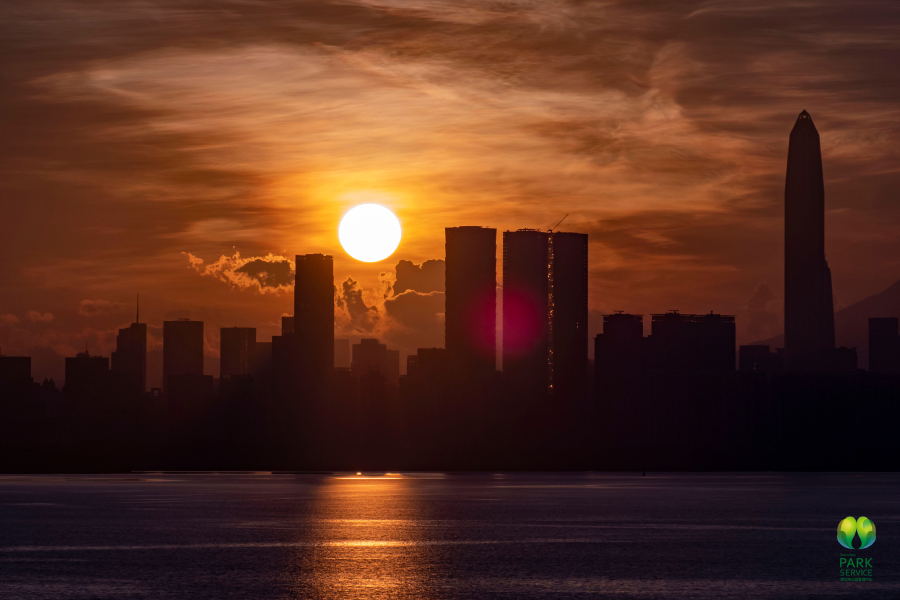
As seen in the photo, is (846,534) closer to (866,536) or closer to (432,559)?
(866,536)

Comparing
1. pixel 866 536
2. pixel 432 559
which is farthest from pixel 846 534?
pixel 432 559

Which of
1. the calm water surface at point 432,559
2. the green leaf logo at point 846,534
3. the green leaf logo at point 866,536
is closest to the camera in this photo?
the calm water surface at point 432,559

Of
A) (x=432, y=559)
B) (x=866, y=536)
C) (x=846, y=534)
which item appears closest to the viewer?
(x=432, y=559)

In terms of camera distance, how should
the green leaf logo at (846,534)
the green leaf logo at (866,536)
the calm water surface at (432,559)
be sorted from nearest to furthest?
the calm water surface at (432,559), the green leaf logo at (866,536), the green leaf logo at (846,534)

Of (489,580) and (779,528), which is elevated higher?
(489,580)

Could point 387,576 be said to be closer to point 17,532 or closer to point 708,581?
point 708,581

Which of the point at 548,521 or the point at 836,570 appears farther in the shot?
the point at 548,521

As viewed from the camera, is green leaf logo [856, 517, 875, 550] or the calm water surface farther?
green leaf logo [856, 517, 875, 550]

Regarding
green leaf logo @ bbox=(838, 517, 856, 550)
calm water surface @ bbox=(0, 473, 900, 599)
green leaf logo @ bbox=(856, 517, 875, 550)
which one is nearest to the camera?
calm water surface @ bbox=(0, 473, 900, 599)

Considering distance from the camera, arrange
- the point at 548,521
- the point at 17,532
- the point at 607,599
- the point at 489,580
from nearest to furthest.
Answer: the point at 607,599 → the point at 489,580 → the point at 17,532 → the point at 548,521

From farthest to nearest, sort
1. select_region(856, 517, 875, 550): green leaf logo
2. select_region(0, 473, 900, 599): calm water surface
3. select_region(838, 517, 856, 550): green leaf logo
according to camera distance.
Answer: select_region(838, 517, 856, 550): green leaf logo → select_region(856, 517, 875, 550): green leaf logo → select_region(0, 473, 900, 599): calm water surface

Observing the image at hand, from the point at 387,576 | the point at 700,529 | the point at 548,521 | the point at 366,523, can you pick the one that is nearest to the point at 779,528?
the point at 700,529
